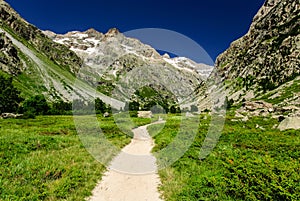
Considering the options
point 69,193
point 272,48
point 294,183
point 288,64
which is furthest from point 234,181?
point 272,48

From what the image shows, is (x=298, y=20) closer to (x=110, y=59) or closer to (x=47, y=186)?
(x=110, y=59)

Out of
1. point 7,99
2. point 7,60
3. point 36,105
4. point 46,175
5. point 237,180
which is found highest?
point 7,60

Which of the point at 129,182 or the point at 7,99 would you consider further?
the point at 7,99

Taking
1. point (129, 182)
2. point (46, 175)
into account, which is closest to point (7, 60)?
point (46, 175)

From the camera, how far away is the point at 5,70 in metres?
182

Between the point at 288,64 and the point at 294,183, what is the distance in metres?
172

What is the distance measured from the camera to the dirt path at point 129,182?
1308cm

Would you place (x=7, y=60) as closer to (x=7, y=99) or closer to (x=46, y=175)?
(x=7, y=99)

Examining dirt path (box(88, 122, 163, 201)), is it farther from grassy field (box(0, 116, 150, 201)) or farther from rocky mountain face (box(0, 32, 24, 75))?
rocky mountain face (box(0, 32, 24, 75))

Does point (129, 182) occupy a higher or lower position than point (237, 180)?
lower

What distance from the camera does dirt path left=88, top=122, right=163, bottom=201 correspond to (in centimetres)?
1308

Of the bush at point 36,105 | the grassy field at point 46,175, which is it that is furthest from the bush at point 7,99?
the grassy field at point 46,175

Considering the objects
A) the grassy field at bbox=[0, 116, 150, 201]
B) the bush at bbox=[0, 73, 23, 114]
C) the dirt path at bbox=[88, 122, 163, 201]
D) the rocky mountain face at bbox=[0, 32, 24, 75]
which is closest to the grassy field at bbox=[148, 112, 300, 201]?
the dirt path at bbox=[88, 122, 163, 201]

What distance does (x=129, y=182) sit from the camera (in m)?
15.4
